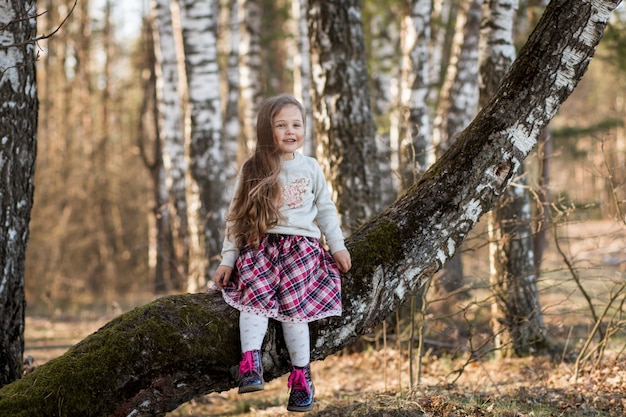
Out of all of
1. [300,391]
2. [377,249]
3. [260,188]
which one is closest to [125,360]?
[300,391]

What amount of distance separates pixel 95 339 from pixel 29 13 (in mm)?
2386

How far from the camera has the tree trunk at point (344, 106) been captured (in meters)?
7.26

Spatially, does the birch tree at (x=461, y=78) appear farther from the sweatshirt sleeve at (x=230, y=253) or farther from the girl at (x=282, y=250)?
the sweatshirt sleeve at (x=230, y=253)

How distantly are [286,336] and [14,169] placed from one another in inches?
87.7

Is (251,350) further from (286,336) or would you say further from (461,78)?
(461,78)

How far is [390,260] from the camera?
4281 mm

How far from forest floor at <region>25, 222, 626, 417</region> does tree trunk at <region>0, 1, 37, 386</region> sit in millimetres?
1386

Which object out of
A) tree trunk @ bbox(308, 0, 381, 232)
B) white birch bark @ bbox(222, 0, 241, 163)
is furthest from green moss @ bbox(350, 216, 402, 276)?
white birch bark @ bbox(222, 0, 241, 163)

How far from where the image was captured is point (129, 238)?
1800 cm

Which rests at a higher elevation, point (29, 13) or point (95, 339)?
point (29, 13)

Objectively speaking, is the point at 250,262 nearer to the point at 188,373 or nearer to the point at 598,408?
the point at 188,373

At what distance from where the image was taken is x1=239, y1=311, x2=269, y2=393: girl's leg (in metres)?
3.83

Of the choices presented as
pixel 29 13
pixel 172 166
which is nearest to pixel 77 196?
pixel 172 166

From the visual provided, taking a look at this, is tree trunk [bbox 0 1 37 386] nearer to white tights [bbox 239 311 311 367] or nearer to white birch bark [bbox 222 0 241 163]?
white tights [bbox 239 311 311 367]
